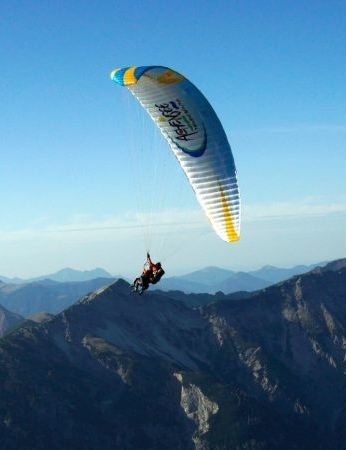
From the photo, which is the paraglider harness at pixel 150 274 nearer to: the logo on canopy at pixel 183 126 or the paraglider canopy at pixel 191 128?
the paraglider canopy at pixel 191 128

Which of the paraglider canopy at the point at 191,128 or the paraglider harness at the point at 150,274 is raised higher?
the paraglider canopy at the point at 191,128

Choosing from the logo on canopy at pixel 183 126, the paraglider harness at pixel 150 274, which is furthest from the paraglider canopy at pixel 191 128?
the paraglider harness at pixel 150 274

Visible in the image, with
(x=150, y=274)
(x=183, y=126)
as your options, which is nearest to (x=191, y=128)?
(x=183, y=126)

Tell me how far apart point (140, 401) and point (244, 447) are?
34818mm

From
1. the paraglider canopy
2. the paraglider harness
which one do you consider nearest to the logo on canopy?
the paraglider canopy

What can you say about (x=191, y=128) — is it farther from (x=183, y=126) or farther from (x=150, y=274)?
(x=150, y=274)

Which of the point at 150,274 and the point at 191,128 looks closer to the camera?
the point at 150,274

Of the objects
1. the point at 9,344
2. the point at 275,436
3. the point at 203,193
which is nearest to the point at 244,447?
the point at 275,436

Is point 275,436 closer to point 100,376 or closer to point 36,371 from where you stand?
point 100,376

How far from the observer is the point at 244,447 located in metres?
181

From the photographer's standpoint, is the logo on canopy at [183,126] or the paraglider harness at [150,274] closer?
the paraglider harness at [150,274]

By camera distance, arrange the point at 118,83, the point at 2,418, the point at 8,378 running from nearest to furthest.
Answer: the point at 118,83 < the point at 2,418 < the point at 8,378

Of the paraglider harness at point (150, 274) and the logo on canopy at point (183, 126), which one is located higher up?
the logo on canopy at point (183, 126)

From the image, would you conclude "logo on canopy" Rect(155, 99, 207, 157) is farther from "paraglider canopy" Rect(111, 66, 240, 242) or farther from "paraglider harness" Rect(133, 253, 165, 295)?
"paraglider harness" Rect(133, 253, 165, 295)
